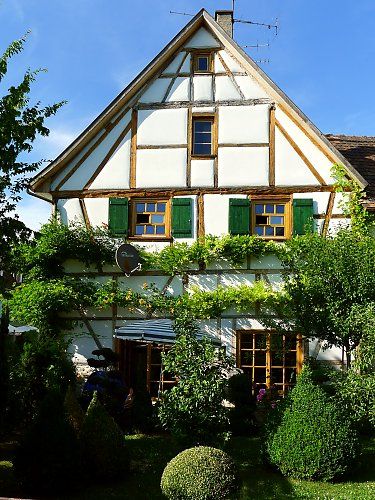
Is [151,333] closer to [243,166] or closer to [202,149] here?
[243,166]

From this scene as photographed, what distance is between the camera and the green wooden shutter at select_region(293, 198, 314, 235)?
13586mm

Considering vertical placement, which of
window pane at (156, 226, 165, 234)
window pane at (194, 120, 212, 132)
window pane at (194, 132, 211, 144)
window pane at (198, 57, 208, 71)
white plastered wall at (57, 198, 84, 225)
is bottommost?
window pane at (156, 226, 165, 234)

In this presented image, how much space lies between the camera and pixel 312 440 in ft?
25.6

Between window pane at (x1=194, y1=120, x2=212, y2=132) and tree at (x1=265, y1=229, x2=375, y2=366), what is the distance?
4.91 m

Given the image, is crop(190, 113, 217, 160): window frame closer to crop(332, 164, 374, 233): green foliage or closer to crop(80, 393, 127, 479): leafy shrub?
crop(332, 164, 374, 233): green foliage

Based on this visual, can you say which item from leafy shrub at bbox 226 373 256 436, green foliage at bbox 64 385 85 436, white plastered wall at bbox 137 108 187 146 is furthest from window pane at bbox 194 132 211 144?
green foliage at bbox 64 385 85 436

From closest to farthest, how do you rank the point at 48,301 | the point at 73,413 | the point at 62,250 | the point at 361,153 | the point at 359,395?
1. the point at 73,413
2. the point at 359,395
3. the point at 48,301
4. the point at 62,250
5. the point at 361,153

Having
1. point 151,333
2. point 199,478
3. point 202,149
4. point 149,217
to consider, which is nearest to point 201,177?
point 202,149

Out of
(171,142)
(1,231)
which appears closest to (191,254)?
(171,142)

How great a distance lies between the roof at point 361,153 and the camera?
14922 mm

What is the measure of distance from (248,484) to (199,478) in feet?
3.80

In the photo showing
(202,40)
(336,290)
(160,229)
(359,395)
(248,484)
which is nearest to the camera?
(248,484)

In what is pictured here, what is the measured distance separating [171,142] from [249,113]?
1.95 metres

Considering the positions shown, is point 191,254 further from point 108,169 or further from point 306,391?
point 306,391
